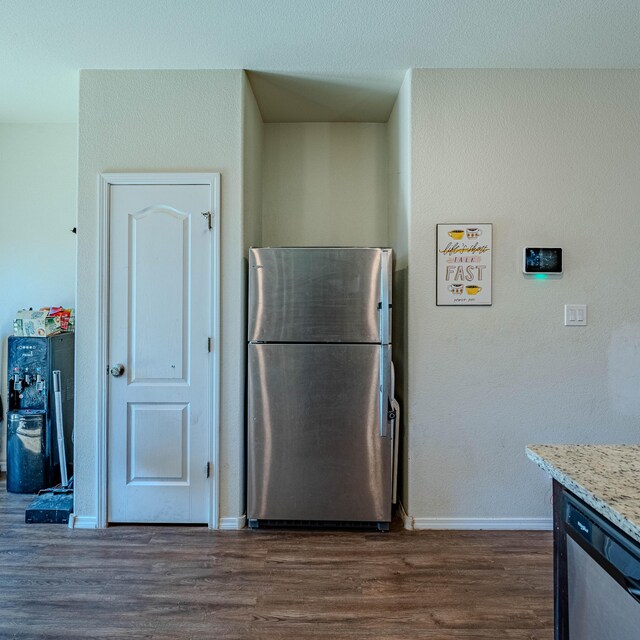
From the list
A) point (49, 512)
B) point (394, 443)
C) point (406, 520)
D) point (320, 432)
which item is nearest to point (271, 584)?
point (320, 432)

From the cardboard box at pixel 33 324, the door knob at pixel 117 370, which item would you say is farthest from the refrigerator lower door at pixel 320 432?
the cardboard box at pixel 33 324

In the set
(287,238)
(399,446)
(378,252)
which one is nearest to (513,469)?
(399,446)

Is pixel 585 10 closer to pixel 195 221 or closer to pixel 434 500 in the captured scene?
pixel 195 221

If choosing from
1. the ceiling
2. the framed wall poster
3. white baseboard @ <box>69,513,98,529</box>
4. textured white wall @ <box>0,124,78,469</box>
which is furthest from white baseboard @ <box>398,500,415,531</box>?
textured white wall @ <box>0,124,78,469</box>

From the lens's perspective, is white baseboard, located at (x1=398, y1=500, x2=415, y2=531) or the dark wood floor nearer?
the dark wood floor

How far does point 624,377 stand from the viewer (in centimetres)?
243

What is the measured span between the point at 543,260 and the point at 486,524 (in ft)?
5.19

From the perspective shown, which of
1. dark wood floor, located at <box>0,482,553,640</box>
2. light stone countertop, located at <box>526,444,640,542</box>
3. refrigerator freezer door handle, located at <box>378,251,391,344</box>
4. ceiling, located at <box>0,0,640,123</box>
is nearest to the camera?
light stone countertop, located at <box>526,444,640,542</box>

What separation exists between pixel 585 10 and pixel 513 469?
2.38 metres

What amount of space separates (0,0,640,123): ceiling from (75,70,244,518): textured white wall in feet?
0.41

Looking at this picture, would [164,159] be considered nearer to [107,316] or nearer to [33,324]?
[107,316]

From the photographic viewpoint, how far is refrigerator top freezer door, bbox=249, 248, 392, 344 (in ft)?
7.73

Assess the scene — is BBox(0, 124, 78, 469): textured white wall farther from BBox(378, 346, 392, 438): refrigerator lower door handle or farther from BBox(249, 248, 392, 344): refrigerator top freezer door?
BBox(378, 346, 392, 438): refrigerator lower door handle

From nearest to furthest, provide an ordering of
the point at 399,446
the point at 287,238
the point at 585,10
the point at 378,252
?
the point at 585,10, the point at 378,252, the point at 399,446, the point at 287,238
